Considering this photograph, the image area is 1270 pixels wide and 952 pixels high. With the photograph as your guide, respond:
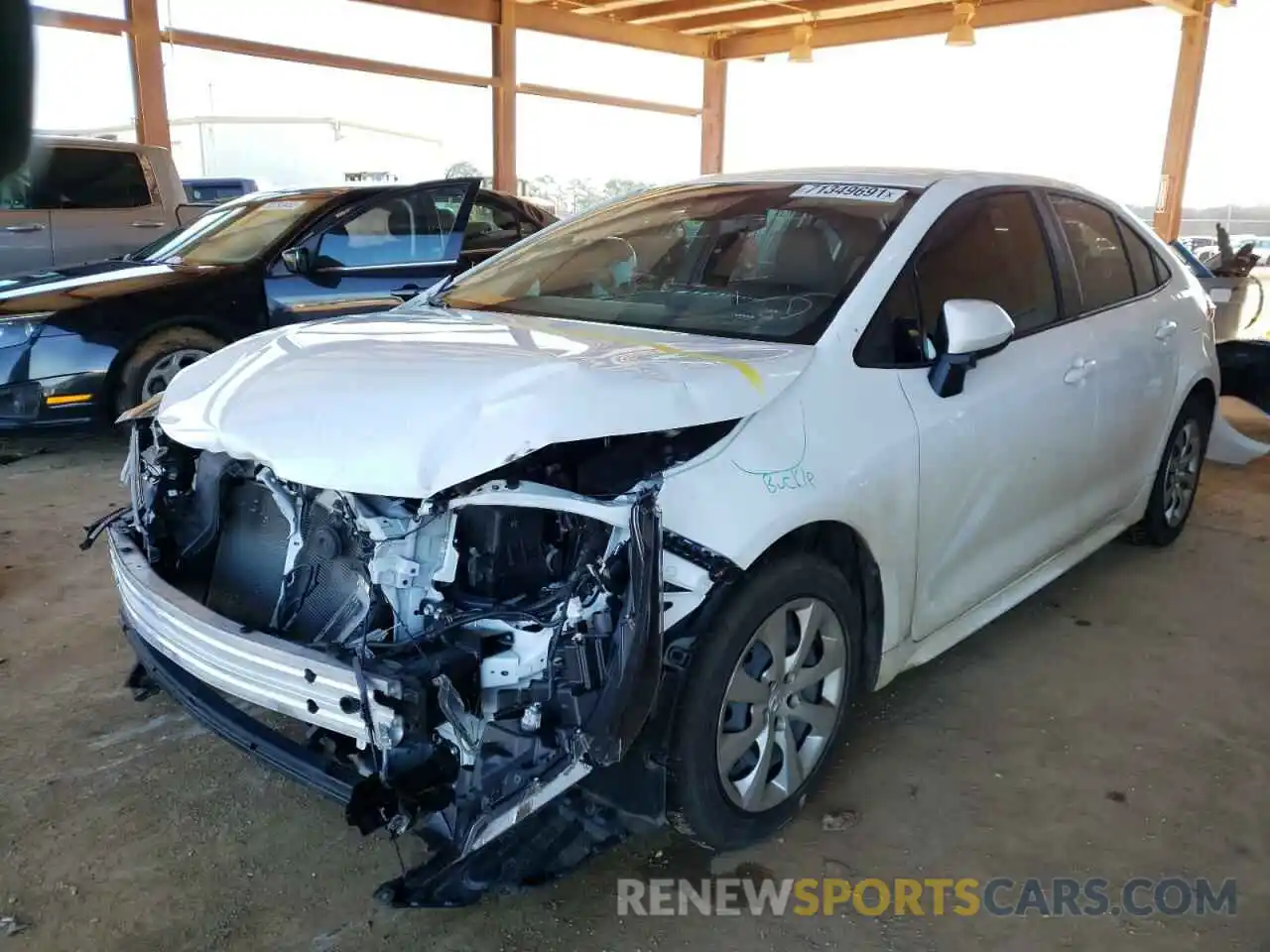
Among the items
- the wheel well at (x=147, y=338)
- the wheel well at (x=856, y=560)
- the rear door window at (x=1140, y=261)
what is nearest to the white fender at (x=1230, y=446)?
the rear door window at (x=1140, y=261)

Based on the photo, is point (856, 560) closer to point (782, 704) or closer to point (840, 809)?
point (782, 704)

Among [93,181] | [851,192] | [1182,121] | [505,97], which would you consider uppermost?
[505,97]

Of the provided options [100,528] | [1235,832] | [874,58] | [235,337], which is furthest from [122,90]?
[1235,832]

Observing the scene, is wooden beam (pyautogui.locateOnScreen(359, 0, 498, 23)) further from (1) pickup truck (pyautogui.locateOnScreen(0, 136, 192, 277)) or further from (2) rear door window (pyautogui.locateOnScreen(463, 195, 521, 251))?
(2) rear door window (pyautogui.locateOnScreen(463, 195, 521, 251))

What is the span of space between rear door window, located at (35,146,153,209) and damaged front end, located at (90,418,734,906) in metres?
7.03

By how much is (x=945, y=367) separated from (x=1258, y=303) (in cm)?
761

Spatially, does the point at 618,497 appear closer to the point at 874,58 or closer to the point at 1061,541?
the point at 1061,541

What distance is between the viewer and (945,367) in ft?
8.38

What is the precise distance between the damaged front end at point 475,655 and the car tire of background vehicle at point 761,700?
0.28 feet

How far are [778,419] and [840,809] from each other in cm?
105

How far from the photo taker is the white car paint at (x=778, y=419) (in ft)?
6.39

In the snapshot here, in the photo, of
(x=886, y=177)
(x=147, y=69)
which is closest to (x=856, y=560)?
(x=886, y=177)

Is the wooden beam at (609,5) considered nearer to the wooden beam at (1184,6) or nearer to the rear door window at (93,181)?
the wooden beam at (1184,6)

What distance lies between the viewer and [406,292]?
6027 millimetres
